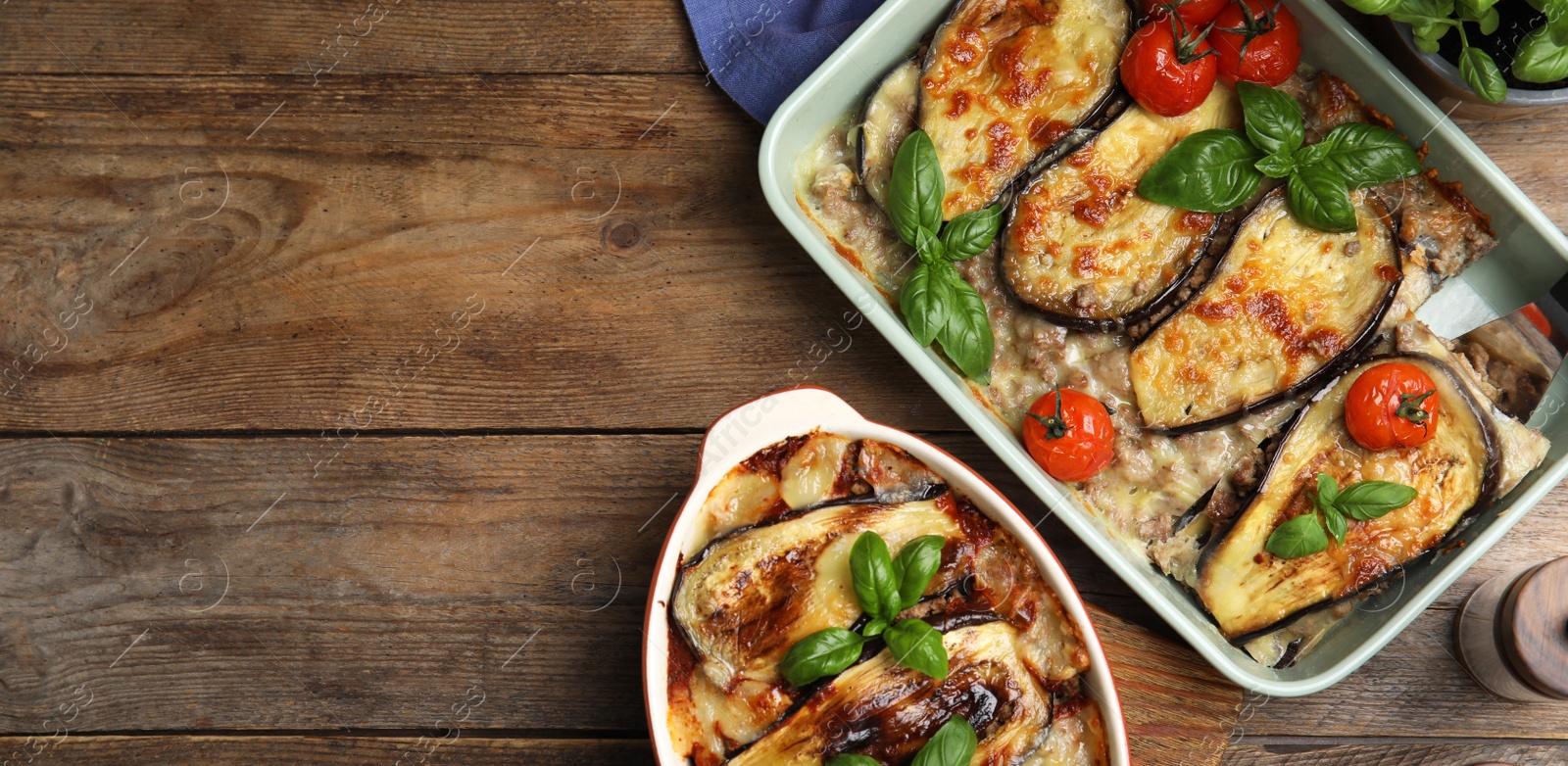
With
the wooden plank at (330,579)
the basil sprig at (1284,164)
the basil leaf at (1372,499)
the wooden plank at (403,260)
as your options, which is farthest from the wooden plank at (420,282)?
the basil leaf at (1372,499)

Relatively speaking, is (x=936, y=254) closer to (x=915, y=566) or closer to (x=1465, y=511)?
(x=915, y=566)

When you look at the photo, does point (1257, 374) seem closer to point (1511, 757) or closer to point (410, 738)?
point (1511, 757)

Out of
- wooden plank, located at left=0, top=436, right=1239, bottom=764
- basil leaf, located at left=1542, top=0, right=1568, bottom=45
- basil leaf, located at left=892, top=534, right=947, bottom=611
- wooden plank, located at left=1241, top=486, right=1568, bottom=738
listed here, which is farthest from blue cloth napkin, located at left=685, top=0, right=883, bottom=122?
wooden plank, located at left=1241, top=486, right=1568, bottom=738

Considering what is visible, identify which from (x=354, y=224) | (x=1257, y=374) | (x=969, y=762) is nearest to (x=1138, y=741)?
(x=969, y=762)

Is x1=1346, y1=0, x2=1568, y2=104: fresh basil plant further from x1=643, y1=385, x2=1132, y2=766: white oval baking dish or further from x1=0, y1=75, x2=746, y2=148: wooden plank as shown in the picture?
x1=0, y1=75, x2=746, y2=148: wooden plank

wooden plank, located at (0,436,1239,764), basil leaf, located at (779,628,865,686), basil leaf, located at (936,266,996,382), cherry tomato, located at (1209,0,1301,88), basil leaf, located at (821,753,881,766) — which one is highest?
cherry tomato, located at (1209,0,1301,88)

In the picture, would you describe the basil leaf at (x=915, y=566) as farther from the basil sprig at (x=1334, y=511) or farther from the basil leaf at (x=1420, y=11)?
the basil leaf at (x=1420, y=11)

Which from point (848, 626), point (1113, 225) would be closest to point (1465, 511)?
point (1113, 225)
